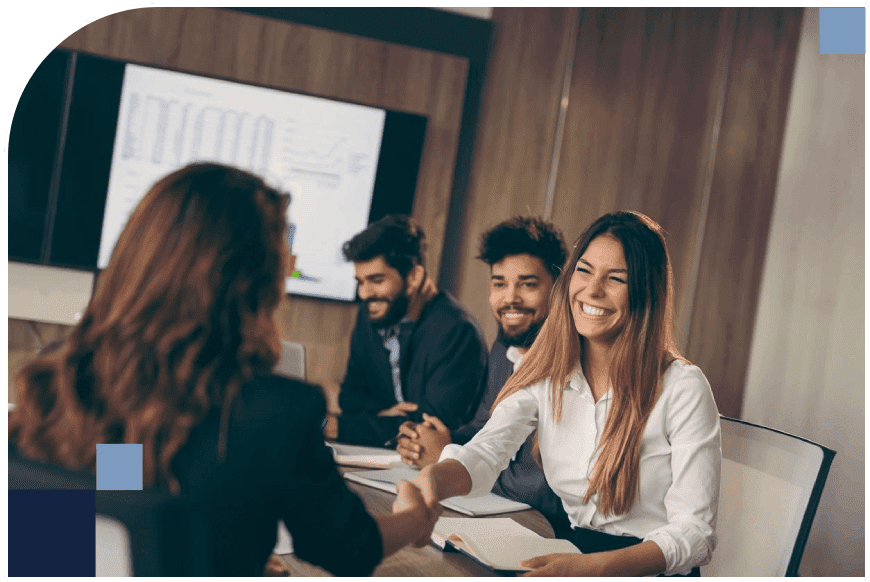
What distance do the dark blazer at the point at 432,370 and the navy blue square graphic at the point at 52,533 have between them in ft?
2.82

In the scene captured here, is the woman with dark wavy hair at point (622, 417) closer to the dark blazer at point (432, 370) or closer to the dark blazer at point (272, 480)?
the dark blazer at point (272, 480)

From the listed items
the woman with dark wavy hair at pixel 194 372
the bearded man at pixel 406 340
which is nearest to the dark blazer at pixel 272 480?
the woman with dark wavy hair at pixel 194 372

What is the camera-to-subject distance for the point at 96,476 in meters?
0.75

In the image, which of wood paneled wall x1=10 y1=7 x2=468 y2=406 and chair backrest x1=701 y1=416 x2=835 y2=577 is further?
wood paneled wall x1=10 y1=7 x2=468 y2=406

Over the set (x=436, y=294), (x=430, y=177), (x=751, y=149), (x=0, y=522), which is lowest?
(x=0, y=522)

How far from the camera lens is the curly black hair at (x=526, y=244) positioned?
179 cm

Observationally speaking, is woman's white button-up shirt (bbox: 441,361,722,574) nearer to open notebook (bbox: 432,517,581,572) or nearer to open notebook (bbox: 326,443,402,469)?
open notebook (bbox: 432,517,581,572)

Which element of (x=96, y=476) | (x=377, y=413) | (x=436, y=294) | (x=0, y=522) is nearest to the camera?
(x=96, y=476)

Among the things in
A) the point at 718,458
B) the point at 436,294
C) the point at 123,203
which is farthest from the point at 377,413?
the point at 123,203

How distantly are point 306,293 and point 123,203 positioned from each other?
2.15 feet

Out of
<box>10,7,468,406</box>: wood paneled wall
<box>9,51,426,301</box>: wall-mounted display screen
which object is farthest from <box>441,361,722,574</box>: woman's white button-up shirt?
<box>9,51,426,301</box>: wall-mounted display screen

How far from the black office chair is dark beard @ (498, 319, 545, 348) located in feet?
3.22

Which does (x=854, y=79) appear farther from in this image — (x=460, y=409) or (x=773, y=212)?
(x=460, y=409)

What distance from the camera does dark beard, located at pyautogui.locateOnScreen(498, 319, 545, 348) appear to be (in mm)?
1686
